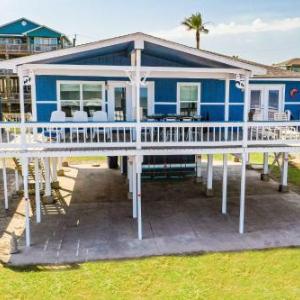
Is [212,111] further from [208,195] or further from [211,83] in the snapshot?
[208,195]

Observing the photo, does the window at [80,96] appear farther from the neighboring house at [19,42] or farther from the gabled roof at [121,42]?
the neighboring house at [19,42]

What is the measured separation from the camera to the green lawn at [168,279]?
9695mm

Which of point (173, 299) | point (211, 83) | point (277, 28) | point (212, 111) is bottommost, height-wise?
point (173, 299)

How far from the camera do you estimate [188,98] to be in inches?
719

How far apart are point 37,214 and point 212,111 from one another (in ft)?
30.5

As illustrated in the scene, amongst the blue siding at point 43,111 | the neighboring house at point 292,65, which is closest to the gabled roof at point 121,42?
the blue siding at point 43,111

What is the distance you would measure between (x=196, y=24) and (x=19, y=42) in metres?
24.1

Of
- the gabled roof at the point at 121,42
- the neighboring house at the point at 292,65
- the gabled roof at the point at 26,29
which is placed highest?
the gabled roof at the point at 26,29

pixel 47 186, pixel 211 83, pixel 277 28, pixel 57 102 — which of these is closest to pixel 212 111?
pixel 211 83

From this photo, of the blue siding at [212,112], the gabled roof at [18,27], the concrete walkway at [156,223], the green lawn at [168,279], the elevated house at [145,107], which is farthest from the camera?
the gabled roof at [18,27]

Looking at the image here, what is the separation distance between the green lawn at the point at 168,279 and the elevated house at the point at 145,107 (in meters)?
2.17

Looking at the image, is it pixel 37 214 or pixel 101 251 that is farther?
pixel 37 214

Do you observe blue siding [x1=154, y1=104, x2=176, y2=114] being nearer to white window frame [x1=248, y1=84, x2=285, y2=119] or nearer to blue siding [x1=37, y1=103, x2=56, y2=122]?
white window frame [x1=248, y1=84, x2=285, y2=119]

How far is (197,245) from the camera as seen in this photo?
12.6 meters
